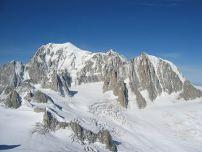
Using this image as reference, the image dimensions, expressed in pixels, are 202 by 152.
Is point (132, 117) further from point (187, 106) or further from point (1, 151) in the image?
point (1, 151)

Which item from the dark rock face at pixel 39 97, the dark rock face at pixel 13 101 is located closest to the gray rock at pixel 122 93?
the dark rock face at pixel 39 97

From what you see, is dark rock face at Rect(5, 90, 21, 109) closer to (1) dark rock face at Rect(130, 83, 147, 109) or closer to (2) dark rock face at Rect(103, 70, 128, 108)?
(2) dark rock face at Rect(103, 70, 128, 108)

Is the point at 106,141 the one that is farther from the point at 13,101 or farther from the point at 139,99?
the point at 139,99

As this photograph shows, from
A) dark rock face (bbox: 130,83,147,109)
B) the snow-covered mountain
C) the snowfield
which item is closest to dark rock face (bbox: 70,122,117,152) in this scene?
the snow-covered mountain

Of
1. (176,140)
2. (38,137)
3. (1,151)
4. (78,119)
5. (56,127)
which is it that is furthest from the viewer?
(176,140)

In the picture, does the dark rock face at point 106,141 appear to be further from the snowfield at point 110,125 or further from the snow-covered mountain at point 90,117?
the snowfield at point 110,125

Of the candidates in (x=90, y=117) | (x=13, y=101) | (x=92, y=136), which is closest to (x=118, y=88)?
(x=90, y=117)

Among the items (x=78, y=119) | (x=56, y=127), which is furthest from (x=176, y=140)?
(x=56, y=127)
